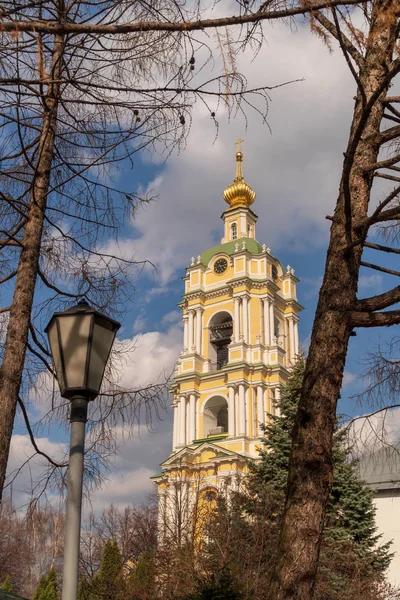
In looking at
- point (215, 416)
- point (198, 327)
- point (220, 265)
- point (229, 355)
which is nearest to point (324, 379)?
point (229, 355)

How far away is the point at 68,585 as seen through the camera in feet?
12.5

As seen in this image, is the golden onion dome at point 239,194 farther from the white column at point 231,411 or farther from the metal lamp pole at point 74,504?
the metal lamp pole at point 74,504

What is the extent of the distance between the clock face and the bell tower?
0.21 ft

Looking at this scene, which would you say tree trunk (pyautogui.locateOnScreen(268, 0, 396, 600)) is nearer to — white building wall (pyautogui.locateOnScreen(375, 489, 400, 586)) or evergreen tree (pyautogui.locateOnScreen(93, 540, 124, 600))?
evergreen tree (pyautogui.locateOnScreen(93, 540, 124, 600))

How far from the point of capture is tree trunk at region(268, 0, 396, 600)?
464 cm

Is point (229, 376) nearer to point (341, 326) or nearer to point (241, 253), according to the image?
point (241, 253)

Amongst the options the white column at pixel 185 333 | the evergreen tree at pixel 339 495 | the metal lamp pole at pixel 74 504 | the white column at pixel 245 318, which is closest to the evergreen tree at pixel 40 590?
the evergreen tree at pixel 339 495

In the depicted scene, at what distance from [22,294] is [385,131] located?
3.77 metres

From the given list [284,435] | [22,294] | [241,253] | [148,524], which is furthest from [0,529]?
[22,294]

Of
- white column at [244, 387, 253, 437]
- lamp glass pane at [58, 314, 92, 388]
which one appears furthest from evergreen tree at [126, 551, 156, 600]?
white column at [244, 387, 253, 437]

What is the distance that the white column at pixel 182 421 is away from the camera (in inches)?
1537

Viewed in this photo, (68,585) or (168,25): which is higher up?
(168,25)

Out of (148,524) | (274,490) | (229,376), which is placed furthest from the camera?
(229,376)

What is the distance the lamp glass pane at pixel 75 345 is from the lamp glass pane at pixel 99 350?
0.05m
